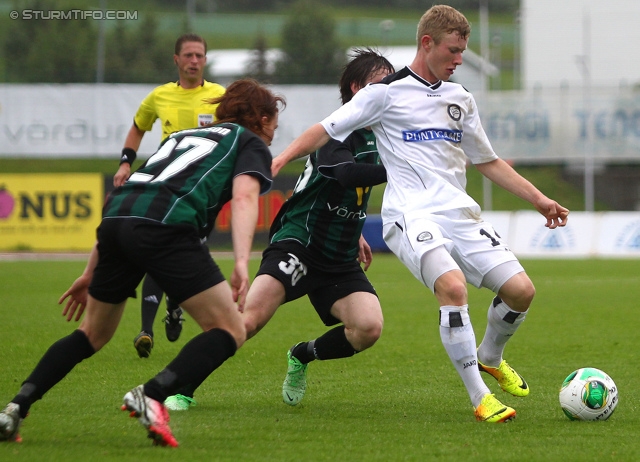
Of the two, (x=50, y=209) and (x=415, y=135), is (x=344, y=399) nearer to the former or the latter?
(x=415, y=135)

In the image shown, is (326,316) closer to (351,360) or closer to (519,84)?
(351,360)

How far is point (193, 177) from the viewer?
446 centimetres

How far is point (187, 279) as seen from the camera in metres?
4.36

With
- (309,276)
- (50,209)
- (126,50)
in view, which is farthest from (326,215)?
(126,50)

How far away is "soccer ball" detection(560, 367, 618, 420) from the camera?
17.3ft

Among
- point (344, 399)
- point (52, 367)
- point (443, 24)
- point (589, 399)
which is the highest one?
point (443, 24)

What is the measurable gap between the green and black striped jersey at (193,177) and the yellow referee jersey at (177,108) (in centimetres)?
350

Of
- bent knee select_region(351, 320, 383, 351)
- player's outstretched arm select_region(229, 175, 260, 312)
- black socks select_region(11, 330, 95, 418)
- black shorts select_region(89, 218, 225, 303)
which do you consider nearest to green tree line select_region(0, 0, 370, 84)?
bent knee select_region(351, 320, 383, 351)

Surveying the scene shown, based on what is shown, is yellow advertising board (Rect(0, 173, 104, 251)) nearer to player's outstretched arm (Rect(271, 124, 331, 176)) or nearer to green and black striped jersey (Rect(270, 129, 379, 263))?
green and black striped jersey (Rect(270, 129, 379, 263))

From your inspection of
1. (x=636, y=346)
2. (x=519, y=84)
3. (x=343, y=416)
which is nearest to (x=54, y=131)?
(x=519, y=84)

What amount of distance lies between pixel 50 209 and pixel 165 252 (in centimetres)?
1857

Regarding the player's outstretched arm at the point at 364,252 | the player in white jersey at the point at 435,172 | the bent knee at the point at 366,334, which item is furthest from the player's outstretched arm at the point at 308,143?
the bent knee at the point at 366,334

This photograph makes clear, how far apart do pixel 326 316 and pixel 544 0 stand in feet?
101

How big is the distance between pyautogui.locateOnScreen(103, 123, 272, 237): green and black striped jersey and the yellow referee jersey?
11.5 feet
